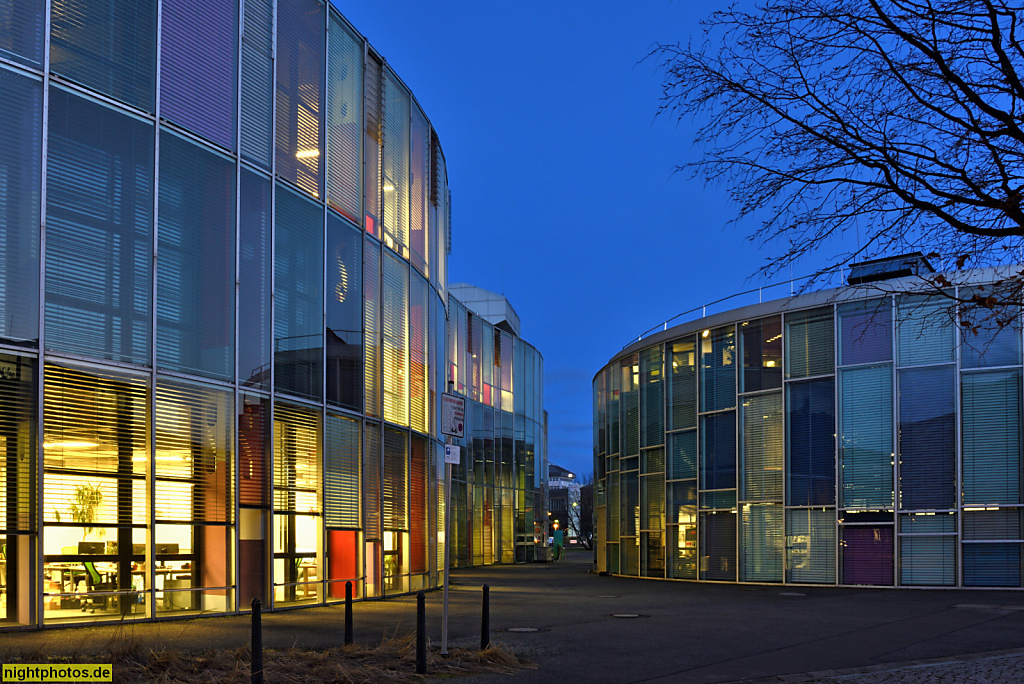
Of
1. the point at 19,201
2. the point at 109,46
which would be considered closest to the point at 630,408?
the point at 109,46

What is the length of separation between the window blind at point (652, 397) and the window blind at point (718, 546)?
358 cm

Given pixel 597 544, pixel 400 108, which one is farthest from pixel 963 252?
pixel 597 544

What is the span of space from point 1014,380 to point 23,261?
21417mm

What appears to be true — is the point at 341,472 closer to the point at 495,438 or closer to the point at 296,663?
the point at 296,663

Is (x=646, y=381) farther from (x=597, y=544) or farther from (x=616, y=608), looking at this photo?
(x=616, y=608)

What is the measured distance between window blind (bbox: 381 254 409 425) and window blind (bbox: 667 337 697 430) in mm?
10581

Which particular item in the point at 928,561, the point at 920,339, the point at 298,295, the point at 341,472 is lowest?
the point at 928,561

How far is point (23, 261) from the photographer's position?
42.9 feet

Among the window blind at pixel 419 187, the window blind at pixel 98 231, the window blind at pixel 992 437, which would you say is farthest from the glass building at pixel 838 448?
the window blind at pixel 98 231

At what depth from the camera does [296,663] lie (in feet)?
31.4

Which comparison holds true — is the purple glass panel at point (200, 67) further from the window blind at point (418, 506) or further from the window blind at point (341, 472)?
the window blind at point (418, 506)

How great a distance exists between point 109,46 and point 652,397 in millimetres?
21405

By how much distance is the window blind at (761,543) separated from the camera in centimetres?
2611

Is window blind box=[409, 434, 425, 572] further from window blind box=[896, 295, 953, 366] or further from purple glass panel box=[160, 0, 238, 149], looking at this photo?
window blind box=[896, 295, 953, 366]
